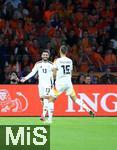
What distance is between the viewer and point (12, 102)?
22.1 meters

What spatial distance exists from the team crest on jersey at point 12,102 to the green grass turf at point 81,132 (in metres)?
0.93

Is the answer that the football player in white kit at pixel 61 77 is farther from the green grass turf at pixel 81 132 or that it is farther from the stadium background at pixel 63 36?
the stadium background at pixel 63 36

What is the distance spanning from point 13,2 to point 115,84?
5.71 metres

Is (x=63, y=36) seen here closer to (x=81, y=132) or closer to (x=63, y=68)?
(x=63, y=68)

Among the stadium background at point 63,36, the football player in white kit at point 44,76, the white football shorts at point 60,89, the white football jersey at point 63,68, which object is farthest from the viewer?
the stadium background at point 63,36

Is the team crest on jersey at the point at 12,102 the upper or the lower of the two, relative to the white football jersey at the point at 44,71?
lower

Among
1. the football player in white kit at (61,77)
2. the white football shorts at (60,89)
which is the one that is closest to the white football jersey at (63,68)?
the football player in white kit at (61,77)

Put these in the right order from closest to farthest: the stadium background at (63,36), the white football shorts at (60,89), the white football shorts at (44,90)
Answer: the white football shorts at (60,89), the white football shorts at (44,90), the stadium background at (63,36)

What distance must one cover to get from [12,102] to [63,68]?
12.3 ft

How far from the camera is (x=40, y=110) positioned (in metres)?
22.2

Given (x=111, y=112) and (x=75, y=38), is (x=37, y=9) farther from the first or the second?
(x=111, y=112)

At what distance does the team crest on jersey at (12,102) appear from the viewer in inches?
866

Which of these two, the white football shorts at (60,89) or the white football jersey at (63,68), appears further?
the white football shorts at (60,89)

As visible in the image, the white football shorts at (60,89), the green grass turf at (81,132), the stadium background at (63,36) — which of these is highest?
the stadium background at (63,36)
